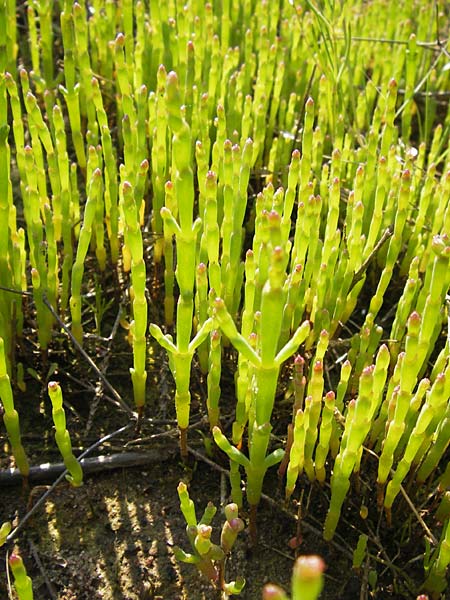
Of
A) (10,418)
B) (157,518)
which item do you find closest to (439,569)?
(157,518)

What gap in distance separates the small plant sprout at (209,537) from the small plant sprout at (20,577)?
0.80 feet

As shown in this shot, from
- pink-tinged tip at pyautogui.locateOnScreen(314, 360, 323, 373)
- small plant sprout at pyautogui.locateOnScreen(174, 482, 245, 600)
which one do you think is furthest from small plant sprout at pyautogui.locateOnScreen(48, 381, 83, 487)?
pink-tinged tip at pyautogui.locateOnScreen(314, 360, 323, 373)

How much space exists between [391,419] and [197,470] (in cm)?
44

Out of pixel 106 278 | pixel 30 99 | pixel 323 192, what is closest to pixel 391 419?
pixel 323 192

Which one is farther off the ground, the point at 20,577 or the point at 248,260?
the point at 248,260

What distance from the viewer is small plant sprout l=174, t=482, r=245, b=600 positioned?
107cm

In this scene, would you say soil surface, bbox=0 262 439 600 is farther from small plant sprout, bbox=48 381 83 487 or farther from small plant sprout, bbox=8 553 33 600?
small plant sprout, bbox=8 553 33 600

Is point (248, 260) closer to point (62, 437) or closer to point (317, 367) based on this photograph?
point (317, 367)

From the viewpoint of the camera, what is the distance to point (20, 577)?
0.96 meters

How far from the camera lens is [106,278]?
71.4 inches

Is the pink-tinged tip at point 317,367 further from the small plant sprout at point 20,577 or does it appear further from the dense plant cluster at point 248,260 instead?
the small plant sprout at point 20,577

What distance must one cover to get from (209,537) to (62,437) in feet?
1.06

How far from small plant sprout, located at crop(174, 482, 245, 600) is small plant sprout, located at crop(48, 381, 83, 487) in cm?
25

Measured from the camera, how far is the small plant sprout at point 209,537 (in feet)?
3.52
